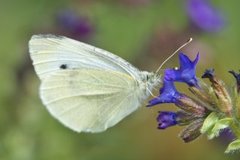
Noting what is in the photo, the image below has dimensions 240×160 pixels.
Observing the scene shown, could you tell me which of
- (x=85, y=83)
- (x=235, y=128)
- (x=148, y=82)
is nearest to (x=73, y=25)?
(x=85, y=83)

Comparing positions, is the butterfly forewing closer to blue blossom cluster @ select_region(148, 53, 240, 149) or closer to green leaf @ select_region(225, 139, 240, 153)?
blue blossom cluster @ select_region(148, 53, 240, 149)

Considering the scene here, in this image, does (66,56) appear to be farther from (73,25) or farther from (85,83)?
(73,25)

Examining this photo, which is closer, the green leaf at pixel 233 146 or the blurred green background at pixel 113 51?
the green leaf at pixel 233 146

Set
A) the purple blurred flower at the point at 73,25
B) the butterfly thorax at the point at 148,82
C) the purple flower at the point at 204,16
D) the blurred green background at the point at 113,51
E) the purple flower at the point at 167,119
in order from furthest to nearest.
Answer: the purple flower at the point at 204,16 → the purple blurred flower at the point at 73,25 → the blurred green background at the point at 113,51 → the butterfly thorax at the point at 148,82 → the purple flower at the point at 167,119

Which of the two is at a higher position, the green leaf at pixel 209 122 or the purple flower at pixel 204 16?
the purple flower at pixel 204 16

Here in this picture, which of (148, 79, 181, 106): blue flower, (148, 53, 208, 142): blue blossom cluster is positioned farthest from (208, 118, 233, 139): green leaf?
(148, 79, 181, 106): blue flower

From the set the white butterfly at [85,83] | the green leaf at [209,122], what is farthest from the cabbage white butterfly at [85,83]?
the green leaf at [209,122]

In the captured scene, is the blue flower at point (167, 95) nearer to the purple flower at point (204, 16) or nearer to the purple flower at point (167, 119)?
the purple flower at point (167, 119)
